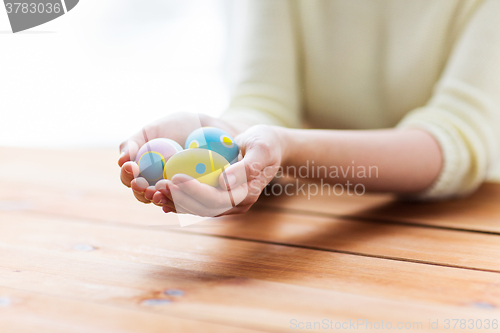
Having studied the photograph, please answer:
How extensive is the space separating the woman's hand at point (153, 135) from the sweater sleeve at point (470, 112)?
316 millimetres

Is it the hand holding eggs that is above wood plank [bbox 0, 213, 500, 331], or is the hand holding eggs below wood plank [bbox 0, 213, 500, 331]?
above

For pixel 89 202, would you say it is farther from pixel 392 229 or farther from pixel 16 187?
pixel 392 229

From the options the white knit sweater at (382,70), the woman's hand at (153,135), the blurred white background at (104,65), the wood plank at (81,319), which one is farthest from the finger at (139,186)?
the blurred white background at (104,65)

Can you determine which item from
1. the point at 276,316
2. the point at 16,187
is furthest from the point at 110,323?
the point at 16,187

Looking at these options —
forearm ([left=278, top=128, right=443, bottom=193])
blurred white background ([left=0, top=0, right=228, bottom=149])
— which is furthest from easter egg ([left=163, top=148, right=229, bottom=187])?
blurred white background ([left=0, top=0, right=228, bottom=149])

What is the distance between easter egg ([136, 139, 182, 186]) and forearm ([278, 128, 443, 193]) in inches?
6.0

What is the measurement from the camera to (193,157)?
1.51 ft

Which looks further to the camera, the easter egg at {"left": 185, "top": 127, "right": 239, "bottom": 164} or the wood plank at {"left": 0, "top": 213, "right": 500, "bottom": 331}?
the easter egg at {"left": 185, "top": 127, "right": 239, "bottom": 164}

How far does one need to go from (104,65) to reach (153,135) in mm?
820

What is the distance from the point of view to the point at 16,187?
809 mm

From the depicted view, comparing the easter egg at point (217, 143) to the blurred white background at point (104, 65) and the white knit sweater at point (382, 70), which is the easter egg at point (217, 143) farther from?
the blurred white background at point (104, 65)

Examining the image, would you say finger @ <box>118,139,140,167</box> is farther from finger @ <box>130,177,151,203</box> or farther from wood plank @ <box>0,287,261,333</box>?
wood plank @ <box>0,287,261,333</box>

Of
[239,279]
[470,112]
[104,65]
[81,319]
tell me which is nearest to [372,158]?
[470,112]

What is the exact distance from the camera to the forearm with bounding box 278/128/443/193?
1.94ft
